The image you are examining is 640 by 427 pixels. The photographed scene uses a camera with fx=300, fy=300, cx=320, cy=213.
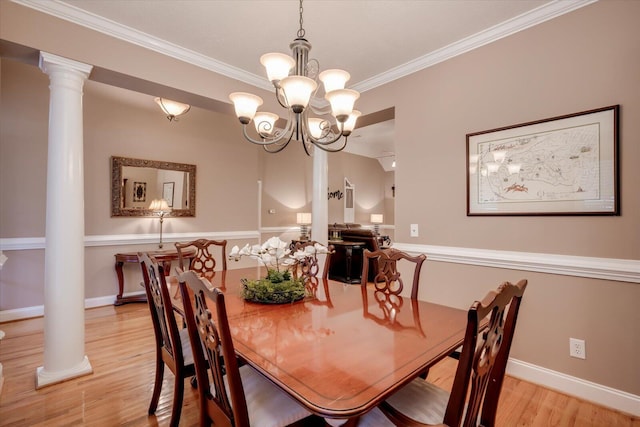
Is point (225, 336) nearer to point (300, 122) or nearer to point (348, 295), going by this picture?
point (348, 295)

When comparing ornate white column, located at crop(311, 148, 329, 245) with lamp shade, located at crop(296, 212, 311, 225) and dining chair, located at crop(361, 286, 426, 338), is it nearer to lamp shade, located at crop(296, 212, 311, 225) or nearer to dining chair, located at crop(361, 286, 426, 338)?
dining chair, located at crop(361, 286, 426, 338)

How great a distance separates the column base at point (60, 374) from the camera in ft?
6.88

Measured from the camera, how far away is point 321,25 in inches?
89.2

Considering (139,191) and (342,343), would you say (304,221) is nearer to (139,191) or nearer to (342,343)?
(139,191)

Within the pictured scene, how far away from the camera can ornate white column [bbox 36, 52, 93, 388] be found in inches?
83.2

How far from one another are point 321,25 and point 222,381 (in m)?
2.38

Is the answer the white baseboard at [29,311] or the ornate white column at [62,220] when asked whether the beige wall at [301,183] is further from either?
the ornate white column at [62,220]

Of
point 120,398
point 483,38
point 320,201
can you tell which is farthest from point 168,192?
point 483,38

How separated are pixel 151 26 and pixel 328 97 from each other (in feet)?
5.39

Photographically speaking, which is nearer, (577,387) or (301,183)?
(577,387)

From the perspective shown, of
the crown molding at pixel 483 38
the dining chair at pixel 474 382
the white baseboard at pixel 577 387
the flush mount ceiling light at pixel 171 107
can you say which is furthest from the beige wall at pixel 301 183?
the dining chair at pixel 474 382

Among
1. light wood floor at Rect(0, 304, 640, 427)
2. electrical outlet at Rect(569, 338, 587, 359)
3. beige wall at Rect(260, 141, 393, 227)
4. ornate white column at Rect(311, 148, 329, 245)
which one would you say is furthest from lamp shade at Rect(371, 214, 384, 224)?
electrical outlet at Rect(569, 338, 587, 359)

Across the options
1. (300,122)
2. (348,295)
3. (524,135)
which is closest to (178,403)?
(348,295)

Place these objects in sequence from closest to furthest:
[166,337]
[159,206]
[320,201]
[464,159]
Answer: [166,337]
[464,159]
[320,201]
[159,206]
